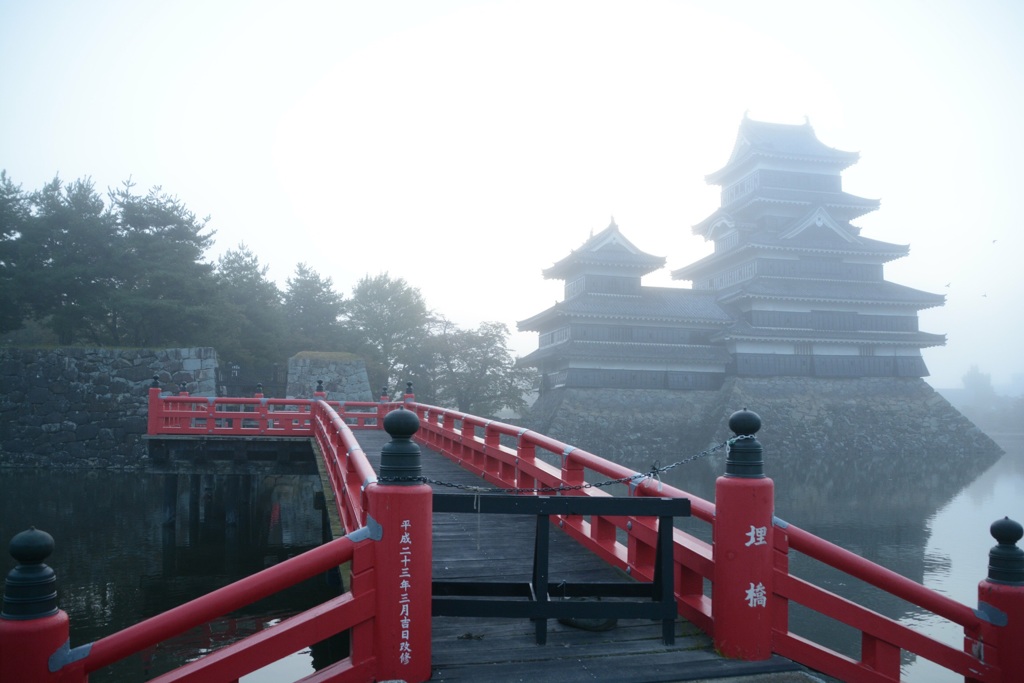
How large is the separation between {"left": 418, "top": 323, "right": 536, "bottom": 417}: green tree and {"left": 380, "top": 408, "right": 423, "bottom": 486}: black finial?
3635 cm

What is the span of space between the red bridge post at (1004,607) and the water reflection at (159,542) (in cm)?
361

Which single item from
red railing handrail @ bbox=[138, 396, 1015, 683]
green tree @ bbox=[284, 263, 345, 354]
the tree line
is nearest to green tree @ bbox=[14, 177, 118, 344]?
the tree line

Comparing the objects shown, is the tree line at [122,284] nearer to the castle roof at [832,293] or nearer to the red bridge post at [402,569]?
the castle roof at [832,293]

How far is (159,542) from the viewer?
16.5 metres

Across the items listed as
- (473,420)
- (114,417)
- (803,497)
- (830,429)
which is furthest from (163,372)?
(830,429)

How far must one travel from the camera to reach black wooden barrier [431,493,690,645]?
148 inches

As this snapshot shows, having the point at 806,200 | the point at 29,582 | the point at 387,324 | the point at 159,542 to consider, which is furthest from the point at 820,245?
the point at 29,582

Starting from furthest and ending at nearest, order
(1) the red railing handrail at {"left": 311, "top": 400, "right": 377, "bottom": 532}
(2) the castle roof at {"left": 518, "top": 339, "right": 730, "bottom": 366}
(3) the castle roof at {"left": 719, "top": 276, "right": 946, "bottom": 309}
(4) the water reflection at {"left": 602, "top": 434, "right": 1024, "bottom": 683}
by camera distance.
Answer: (3) the castle roof at {"left": 719, "top": 276, "right": 946, "bottom": 309}, (2) the castle roof at {"left": 518, "top": 339, "right": 730, "bottom": 366}, (4) the water reflection at {"left": 602, "top": 434, "right": 1024, "bottom": 683}, (1) the red railing handrail at {"left": 311, "top": 400, "right": 377, "bottom": 532}

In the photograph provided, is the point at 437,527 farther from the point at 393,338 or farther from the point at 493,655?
the point at 393,338

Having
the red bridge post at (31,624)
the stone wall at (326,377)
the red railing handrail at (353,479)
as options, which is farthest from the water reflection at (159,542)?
the stone wall at (326,377)

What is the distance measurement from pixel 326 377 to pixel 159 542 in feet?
44.3

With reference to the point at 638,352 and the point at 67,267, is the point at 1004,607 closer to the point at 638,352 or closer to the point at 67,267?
the point at 67,267

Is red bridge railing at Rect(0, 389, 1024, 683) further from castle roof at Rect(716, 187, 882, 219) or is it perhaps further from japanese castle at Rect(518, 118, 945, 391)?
castle roof at Rect(716, 187, 882, 219)

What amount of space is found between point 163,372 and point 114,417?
228 cm
